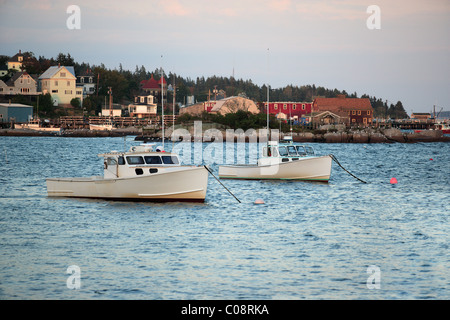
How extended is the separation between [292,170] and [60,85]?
122 metres

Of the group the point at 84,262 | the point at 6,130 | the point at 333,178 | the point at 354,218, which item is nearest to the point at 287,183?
the point at 333,178

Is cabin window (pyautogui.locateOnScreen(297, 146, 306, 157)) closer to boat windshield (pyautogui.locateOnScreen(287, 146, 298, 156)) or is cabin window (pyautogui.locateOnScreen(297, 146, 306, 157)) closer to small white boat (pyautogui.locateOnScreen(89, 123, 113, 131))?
boat windshield (pyautogui.locateOnScreen(287, 146, 298, 156))

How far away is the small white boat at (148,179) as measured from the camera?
3123cm

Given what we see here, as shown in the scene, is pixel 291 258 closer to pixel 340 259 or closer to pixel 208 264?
pixel 340 259

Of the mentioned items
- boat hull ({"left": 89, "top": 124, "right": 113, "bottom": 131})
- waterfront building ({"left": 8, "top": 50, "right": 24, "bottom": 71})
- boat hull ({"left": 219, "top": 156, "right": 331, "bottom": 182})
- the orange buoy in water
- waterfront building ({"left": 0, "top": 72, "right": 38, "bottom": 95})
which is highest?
waterfront building ({"left": 8, "top": 50, "right": 24, "bottom": 71})

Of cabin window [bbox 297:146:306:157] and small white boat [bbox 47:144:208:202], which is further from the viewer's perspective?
cabin window [bbox 297:146:306:157]

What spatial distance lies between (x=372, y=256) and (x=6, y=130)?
133m

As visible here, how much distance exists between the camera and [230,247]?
2388 centimetres

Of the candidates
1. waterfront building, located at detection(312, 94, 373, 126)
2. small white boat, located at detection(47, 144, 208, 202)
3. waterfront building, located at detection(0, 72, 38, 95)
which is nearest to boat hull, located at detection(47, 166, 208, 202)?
small white boat, located at detection(47, 144, 208, 202)

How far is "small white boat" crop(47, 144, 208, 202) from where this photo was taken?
31234 mm

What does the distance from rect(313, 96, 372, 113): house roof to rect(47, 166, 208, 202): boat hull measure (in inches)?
5272

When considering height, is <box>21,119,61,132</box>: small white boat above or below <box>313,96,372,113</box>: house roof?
below

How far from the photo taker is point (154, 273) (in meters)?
19.8

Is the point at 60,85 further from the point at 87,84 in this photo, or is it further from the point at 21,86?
the point at 87,84
